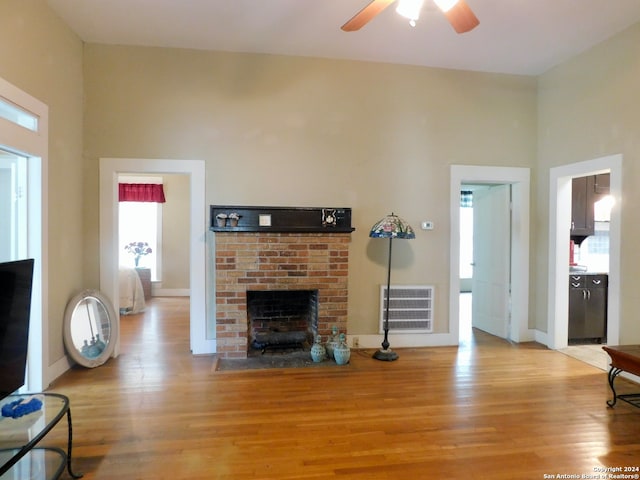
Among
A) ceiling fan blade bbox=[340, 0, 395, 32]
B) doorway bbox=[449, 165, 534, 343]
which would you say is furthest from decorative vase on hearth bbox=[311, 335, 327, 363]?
ceiling fan blade bbox=[340, 0, 395, 32]

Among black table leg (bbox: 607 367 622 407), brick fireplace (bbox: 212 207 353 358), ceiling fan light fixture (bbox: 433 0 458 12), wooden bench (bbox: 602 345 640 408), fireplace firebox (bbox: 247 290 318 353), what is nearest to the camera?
ceiling fan light fixture (bbox: 433 0 458 12)

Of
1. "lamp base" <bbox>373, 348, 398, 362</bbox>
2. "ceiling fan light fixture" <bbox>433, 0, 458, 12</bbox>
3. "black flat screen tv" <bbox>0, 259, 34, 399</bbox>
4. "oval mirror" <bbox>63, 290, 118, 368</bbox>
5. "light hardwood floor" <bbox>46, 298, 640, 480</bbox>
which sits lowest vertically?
"light hardwood floor" <bbox>46, 298, 640, 480</bbox>

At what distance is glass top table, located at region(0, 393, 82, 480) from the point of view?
67.9 inches

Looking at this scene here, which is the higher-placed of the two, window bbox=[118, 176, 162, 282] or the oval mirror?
window bbox=[118, 176, 162, 282]

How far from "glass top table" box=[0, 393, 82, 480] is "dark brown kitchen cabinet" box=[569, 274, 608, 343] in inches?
200

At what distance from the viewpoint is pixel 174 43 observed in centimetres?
375

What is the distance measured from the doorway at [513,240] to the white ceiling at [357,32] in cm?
127

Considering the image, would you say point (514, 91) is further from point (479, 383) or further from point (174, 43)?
point (174, 43)

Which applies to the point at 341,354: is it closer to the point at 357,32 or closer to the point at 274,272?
the point at 274,272

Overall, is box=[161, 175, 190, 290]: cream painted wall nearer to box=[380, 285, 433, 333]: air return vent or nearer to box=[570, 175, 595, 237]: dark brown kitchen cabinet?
box=[380, 285, 433, 333]: air return vent

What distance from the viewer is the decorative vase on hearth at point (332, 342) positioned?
370cm

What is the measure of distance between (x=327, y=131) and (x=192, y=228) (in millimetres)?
1864

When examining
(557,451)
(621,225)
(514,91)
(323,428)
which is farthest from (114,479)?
(514,91)

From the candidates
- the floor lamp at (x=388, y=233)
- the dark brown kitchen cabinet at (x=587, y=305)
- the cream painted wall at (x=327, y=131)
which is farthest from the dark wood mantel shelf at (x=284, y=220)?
the dark brown kitchen cabinet at (x=587, y=305)
